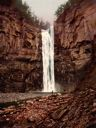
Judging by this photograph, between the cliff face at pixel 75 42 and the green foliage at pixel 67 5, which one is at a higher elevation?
the green foliage at pixel 67 5

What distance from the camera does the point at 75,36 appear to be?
52688 mm

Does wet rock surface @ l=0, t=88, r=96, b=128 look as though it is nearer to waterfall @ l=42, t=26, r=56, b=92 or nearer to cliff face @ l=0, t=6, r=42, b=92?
cliff face @ l=0, t=6, r=42, b=92

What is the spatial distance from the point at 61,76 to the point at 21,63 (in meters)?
7.41

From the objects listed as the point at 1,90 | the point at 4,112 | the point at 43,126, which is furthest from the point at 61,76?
the point at 43,126

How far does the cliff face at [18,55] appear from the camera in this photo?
5188cm

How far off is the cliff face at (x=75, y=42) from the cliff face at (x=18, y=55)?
3.83 metres

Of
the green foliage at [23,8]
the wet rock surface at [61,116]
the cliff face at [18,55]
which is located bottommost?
the wet rock surface at [61,116]

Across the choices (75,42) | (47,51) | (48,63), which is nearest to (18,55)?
(48,63)

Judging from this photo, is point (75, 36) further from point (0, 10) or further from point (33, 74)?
point (0, 10)

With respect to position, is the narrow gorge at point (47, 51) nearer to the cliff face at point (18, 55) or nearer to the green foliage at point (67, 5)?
the cliff face at point (18, 55)

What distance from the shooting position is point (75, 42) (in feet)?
171

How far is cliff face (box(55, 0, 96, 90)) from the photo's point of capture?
1933 inches

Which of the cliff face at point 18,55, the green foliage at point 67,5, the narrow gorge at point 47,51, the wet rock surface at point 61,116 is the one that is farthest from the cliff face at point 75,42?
the wet rock surface at point 61,116

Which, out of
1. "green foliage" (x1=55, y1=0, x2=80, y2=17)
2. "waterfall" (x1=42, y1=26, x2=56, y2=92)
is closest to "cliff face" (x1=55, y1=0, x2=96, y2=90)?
"waterfall" (x1=42, y1=26, x2=56, y2=92)
